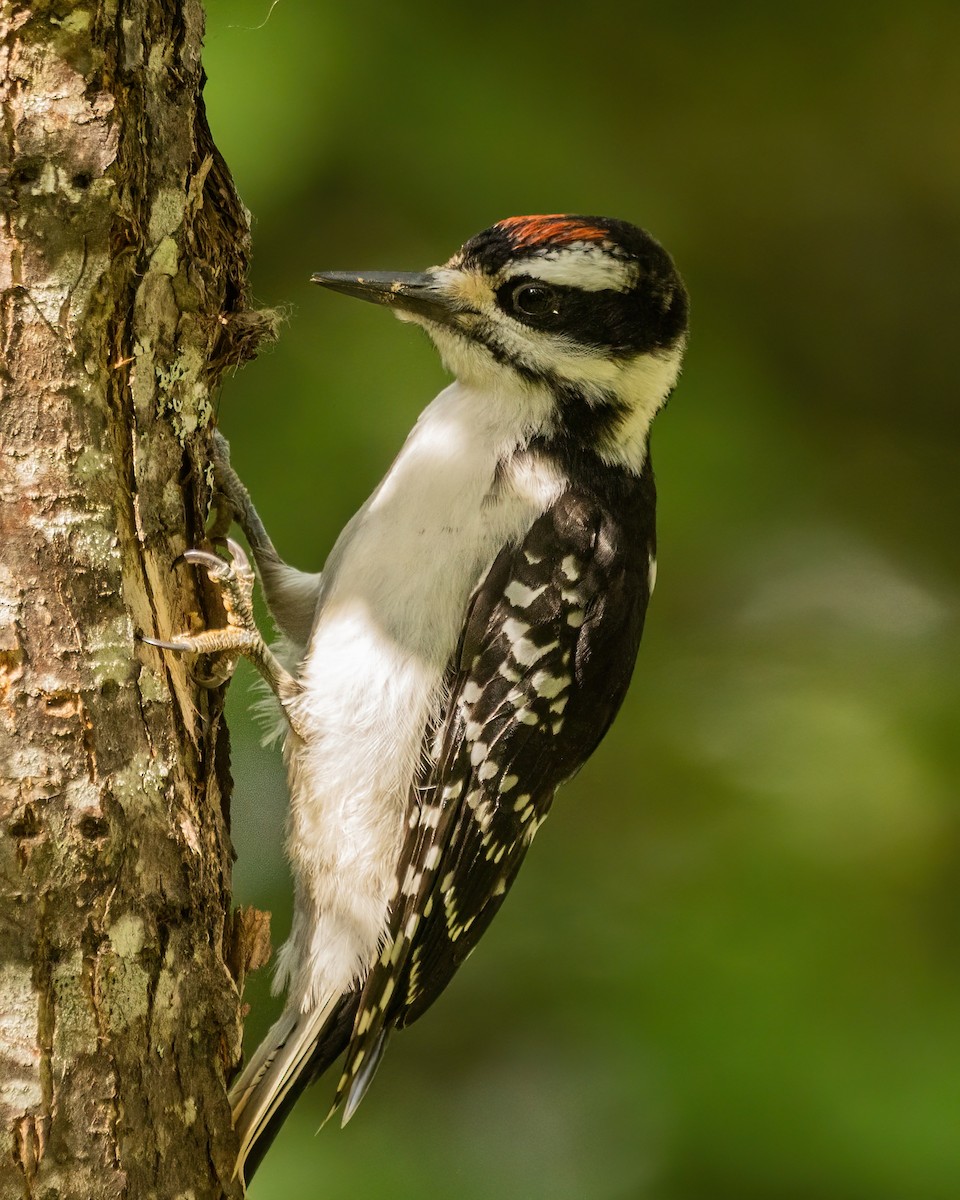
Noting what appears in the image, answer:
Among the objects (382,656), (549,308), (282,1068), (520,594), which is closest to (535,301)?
(549,308)

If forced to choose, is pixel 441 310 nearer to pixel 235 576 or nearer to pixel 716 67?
pixel 235 576

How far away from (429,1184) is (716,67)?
2979mm

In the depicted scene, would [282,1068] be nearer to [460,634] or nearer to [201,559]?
[460,634]

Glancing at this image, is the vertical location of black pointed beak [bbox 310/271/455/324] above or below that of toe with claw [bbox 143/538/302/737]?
above

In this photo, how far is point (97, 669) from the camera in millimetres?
1693

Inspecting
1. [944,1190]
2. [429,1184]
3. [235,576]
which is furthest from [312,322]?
[944,1190]

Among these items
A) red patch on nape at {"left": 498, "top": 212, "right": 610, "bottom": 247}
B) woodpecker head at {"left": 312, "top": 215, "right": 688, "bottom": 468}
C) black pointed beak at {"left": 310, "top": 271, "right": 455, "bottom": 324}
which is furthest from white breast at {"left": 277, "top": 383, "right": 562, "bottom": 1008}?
red patch on nape at {"left": 498, "top": 212, "right": 610, "bottom": 247}

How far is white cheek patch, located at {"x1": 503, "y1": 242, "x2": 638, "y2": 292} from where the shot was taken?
8.45 ft

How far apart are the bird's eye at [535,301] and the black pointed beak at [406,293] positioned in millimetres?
137

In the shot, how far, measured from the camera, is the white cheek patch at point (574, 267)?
2.57 meters

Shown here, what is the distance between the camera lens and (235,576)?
218 centimetres

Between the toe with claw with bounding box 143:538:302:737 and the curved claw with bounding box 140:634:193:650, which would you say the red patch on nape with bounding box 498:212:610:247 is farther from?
the curved claw with bounding box 140:634:193:650

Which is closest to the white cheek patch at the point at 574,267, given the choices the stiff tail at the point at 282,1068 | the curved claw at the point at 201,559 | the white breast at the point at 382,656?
the white breast at the point at 382,656

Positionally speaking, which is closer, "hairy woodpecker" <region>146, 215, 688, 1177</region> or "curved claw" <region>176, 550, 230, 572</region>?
"curved claw" <region>176, 550, 230, 572</region>
